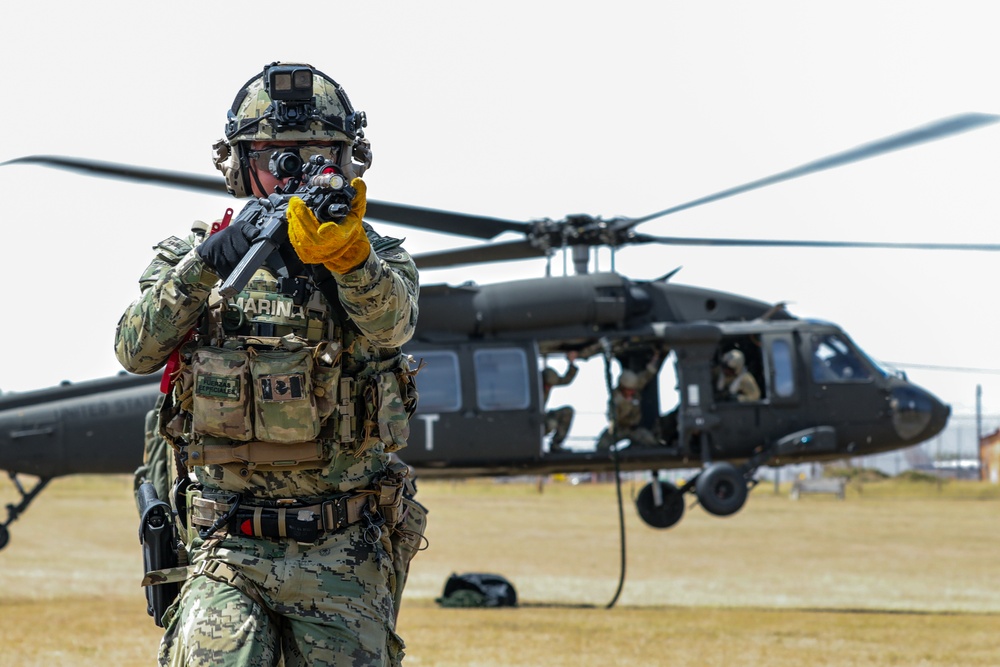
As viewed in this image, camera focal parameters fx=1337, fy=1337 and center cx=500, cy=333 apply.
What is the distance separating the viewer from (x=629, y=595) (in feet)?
44.2

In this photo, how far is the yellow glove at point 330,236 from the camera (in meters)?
3.20

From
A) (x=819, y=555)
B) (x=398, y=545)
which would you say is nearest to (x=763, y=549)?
(x=819, y=555)

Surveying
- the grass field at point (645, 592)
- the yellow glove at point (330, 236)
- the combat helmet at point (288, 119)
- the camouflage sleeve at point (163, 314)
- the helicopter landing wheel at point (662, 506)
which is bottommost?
the grass field at point (645, 592)

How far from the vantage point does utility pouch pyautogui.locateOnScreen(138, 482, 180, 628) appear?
151 inches

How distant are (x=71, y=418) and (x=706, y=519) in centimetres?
2175

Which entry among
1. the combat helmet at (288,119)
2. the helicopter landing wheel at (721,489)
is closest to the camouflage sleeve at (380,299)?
the combat helmet at (288,119)

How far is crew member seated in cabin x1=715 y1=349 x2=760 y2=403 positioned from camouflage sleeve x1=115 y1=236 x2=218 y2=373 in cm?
1024

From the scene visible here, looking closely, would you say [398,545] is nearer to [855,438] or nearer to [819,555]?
[855,438]

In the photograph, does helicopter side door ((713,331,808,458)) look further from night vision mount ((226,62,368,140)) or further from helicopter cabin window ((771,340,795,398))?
night vision mount ((226,62,368,140))

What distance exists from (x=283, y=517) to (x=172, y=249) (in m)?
0.83

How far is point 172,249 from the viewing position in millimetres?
3771

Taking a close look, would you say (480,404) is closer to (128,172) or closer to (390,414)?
(128,172)

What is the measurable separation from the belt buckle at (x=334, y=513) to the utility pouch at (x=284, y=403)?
0.65ft

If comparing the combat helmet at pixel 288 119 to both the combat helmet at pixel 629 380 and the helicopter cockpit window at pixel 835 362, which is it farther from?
the helicopter cockpit window at pixel 835 362
